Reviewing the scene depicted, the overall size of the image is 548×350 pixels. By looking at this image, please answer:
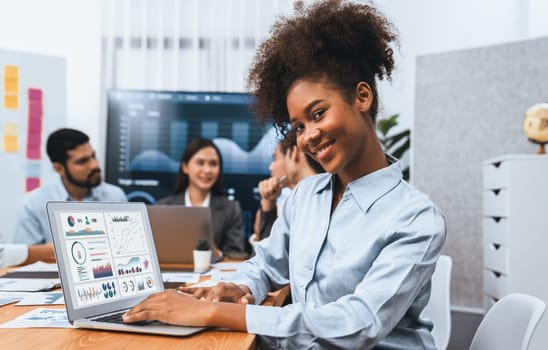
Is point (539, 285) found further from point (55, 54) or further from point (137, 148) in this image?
point (55, 54)

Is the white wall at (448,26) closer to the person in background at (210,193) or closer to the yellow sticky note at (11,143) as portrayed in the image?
the person in background at (210,193)

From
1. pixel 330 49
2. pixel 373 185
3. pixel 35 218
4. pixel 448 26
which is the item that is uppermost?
pixel 448 26

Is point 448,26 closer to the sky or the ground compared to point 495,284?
closer to the sky

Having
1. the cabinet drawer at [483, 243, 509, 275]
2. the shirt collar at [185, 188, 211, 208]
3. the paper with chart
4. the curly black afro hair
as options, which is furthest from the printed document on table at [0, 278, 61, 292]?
the cabinet drawer at [483, 243, 509, 275]

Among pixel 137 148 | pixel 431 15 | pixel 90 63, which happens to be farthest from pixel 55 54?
pixel 431 15

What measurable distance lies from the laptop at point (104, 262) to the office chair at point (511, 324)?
25.4 inches

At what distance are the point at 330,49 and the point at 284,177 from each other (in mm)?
1814

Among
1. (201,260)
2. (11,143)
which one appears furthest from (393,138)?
(11,143)

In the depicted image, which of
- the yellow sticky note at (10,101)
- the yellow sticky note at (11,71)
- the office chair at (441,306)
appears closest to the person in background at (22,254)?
the office chair at (441,306)

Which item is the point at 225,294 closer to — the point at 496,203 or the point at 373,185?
the point at 373,185

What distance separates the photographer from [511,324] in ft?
3.84

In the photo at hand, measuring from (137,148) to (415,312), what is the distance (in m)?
3.14

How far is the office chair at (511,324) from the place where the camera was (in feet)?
3.61

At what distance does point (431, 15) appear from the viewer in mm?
4145
